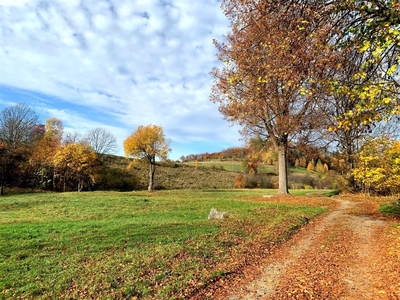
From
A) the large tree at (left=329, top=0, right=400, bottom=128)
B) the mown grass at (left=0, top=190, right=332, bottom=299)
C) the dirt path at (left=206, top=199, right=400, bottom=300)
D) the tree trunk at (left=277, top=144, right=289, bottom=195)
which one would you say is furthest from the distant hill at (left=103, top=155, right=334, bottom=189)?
the large tree at (left=329, top=0, right=400, bottom=128)

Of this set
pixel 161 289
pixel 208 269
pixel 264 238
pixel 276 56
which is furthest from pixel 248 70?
pixel 161 289

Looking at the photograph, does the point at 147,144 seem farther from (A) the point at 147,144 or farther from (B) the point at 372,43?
(B) the point at 372,43

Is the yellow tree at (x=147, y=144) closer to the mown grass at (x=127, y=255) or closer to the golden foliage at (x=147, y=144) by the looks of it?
the golden foliage at (x=147, y=144)

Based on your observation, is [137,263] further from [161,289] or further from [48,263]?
[48,263]

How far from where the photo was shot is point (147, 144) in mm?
35750

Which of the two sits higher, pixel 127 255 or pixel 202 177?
pixel 202 177

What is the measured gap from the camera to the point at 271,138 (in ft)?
71.4

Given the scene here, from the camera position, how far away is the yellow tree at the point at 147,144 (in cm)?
3547

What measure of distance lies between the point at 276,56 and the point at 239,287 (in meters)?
6.46

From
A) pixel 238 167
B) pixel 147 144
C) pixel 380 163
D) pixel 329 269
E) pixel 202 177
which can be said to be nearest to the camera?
pixel 329 269

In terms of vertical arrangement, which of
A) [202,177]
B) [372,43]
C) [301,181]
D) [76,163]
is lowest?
[301,181]

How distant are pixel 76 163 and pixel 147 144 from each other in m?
11.6

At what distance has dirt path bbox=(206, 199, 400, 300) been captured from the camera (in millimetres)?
5324

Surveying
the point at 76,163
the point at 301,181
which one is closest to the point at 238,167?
the point at 301,181
